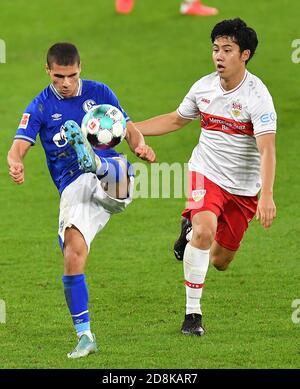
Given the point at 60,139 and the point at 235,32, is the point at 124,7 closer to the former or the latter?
the point at 235,32

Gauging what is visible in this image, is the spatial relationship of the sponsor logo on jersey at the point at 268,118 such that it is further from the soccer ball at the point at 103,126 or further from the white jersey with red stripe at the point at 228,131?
the soccer ball at the point at 103,126

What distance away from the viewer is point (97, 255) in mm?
12031

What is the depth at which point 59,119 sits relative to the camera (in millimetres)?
8703

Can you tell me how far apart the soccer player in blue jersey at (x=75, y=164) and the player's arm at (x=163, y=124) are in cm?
82

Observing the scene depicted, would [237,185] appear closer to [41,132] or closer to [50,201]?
[41,132]

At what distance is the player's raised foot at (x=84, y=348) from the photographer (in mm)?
8219

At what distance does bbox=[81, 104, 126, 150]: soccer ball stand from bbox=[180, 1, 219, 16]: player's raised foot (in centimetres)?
1564

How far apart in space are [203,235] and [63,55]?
1.70 m

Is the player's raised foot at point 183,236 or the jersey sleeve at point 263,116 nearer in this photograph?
the jersey sleeve at point 263,116

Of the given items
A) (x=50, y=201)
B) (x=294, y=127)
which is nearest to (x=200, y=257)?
(x=50, y=201)

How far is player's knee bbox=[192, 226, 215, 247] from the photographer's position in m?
8.94

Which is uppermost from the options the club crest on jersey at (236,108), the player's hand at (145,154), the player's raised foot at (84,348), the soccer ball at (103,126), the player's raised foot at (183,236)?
the club crest on jersey at (236,108)

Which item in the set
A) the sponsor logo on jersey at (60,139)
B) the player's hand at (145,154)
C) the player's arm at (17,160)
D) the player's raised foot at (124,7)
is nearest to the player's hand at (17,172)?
the player's arm at (17,160)

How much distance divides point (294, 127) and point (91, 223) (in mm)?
9754
